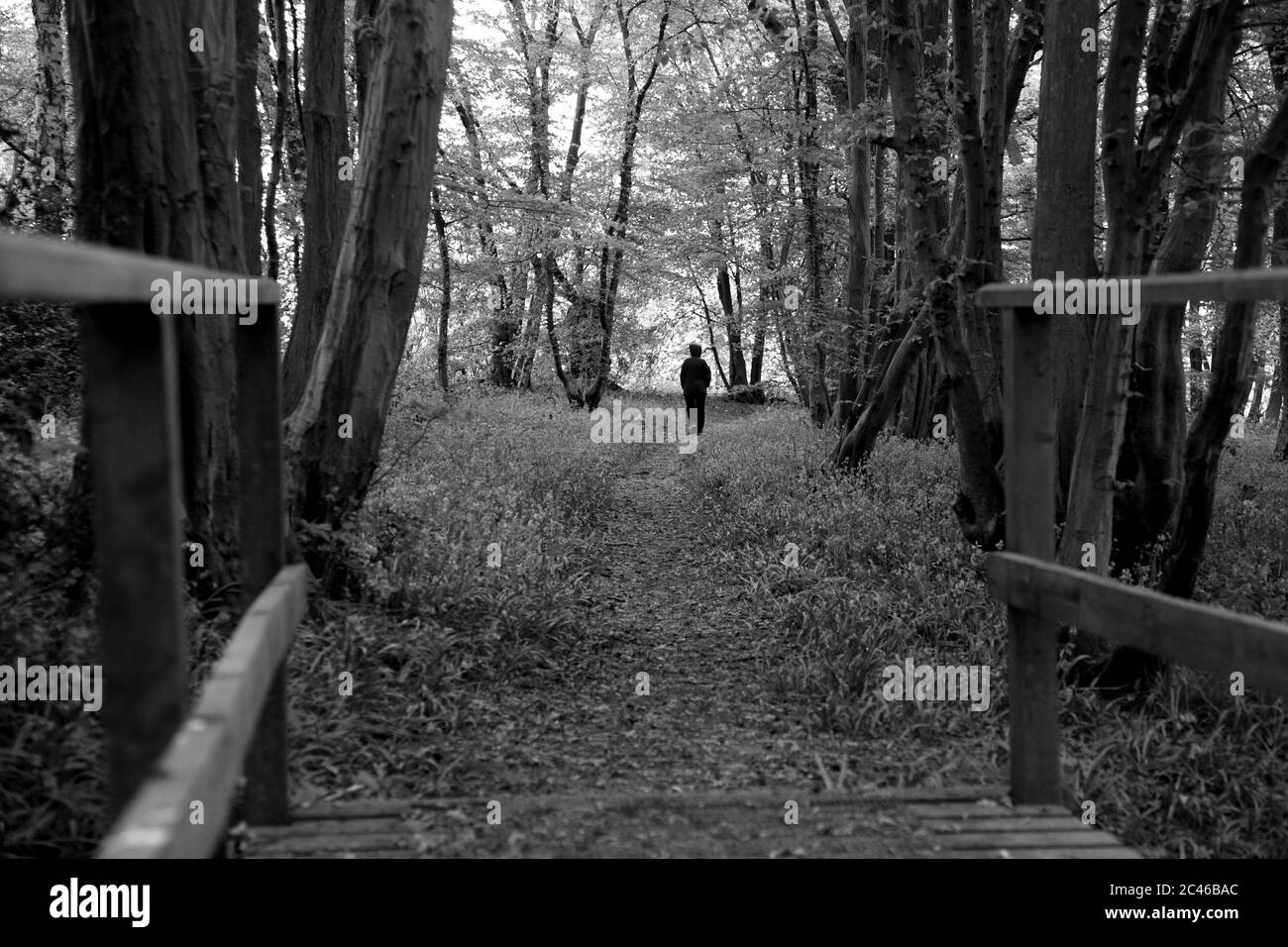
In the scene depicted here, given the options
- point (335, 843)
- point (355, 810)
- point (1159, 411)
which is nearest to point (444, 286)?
point (1159, 411)

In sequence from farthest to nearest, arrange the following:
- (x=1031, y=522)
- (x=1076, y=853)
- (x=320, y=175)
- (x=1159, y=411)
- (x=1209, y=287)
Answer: (x=320, y=175), (x=1159, y=411), (x=1031, y=522), (x=1076, y=853), (x=1209, y=287)

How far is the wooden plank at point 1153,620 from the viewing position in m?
2.60

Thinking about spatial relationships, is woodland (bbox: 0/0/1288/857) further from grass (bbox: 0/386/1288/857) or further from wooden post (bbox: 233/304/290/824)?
wooden post (bbox: 233/304/290/824)

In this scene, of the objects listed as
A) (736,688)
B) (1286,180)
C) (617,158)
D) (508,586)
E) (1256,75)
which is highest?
(617,158)

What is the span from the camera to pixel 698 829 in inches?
130

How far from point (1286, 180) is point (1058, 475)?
8.70ft

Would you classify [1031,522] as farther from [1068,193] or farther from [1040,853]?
[1068,193]

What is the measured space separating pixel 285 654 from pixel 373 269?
368 centimetres

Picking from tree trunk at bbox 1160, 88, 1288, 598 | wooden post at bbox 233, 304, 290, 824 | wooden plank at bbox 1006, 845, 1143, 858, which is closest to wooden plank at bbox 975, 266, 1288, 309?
wooden plank at bbox 1006, 845, 1143, 858

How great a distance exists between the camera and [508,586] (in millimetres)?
6844

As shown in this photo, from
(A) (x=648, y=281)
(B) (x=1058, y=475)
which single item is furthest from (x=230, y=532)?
(A) (x=648, y=281)
